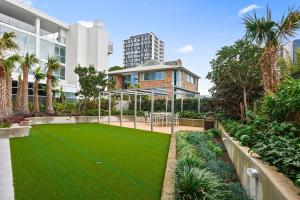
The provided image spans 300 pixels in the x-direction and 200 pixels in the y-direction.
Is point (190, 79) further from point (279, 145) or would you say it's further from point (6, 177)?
point (6, 177)

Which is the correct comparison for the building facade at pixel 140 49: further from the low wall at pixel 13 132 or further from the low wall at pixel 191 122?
the low wall at pixel 13 132

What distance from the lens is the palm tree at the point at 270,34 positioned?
8914mm

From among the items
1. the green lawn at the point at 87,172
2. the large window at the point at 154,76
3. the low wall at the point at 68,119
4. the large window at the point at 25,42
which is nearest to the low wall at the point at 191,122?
the low wall at the point at 68,119

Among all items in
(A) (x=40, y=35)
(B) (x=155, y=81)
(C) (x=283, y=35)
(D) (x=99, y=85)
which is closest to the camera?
(C) (x=283, y=35)

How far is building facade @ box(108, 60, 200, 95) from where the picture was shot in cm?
3077

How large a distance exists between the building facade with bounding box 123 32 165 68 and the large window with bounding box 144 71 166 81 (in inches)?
3870

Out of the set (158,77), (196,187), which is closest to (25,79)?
(196,187)

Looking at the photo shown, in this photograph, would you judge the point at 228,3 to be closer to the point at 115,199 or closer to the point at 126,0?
the point at 126,0

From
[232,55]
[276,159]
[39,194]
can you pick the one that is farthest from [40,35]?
[276,159]

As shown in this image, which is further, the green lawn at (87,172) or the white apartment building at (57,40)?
the white apartment building at (57,40)

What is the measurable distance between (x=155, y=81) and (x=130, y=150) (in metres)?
24.9

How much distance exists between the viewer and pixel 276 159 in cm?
336

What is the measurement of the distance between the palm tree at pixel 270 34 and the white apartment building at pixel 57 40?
77.8 feet

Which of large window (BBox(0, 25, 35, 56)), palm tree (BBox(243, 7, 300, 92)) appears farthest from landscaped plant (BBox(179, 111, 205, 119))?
large window (BBox(0, 25, 35, 56))
